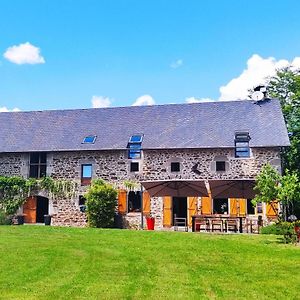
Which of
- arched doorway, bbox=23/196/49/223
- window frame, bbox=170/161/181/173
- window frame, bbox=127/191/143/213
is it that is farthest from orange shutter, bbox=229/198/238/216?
arched doorway, bbox=23/196/49/223

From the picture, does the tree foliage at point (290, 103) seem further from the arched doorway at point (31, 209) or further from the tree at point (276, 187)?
the arched doorway at point (31, 209)

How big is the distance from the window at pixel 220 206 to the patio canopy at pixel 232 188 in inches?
132

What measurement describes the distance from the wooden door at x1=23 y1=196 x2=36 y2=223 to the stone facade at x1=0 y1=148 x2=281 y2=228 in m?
1.14

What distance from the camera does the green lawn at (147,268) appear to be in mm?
7250

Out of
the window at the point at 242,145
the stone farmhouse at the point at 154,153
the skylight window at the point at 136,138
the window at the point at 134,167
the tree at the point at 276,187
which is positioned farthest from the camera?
the skylight window at the point at 136,138

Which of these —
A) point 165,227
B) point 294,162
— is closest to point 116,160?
point 165,227

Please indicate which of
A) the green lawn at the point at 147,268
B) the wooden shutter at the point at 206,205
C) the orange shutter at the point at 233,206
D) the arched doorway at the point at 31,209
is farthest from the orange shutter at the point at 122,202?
the green lawn at the point at 147,268

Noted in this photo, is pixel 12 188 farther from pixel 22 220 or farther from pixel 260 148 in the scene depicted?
pixel 260 148

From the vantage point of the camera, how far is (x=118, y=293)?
7094 mm

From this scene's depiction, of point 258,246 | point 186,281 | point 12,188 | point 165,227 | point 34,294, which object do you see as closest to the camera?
point 34,294

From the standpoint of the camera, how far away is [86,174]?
23.9 metres

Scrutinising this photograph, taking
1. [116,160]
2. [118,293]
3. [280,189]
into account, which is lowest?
[118,293]

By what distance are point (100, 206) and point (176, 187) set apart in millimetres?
4756

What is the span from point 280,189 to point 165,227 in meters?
8.80
